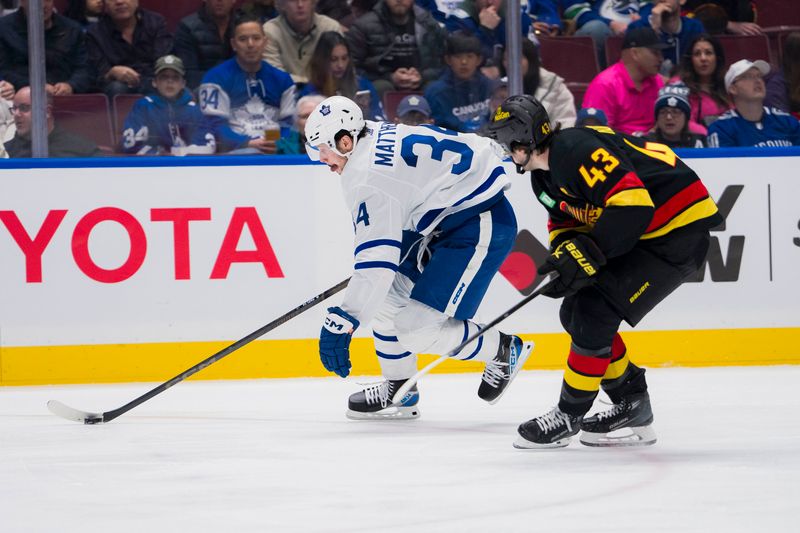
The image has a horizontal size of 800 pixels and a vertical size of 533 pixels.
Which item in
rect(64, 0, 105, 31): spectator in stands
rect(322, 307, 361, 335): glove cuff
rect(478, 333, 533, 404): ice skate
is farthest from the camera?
rect(64, 0, 105, 31): spectator in stands

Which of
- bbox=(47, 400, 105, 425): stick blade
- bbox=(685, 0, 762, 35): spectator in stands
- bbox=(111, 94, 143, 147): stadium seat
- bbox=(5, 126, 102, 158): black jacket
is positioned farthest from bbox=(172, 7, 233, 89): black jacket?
bbox=(685, 0, 762, 35): spectator in stands

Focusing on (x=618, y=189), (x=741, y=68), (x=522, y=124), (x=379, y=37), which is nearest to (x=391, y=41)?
(x=379, y=37)

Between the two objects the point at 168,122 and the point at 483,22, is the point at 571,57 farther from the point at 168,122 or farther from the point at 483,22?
the point at 168,122

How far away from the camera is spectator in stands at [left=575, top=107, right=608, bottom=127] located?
5586 millimetres

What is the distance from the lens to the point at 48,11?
5.30 metres

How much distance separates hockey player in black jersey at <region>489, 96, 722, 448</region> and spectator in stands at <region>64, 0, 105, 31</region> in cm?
268

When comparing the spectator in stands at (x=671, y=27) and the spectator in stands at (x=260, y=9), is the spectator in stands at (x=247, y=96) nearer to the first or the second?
the spectator in stands at (x=260, y=9)

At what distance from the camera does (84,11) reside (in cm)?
538

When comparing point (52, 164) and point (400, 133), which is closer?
point (400, 133)

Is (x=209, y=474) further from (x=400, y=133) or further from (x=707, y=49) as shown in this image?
(x=707, y=49)

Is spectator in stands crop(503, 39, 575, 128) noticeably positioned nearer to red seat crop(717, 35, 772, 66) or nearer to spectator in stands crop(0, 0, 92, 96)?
red seat crop(717, 35, 772, 66)

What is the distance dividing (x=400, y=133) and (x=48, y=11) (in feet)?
6.97

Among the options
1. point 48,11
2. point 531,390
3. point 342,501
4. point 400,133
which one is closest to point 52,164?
point 48,11

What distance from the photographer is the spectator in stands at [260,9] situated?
18.0ft
